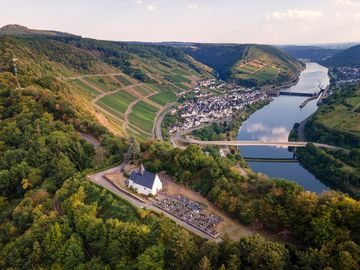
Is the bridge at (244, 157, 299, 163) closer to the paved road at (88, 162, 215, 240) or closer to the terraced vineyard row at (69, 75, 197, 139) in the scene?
the terraced vineyard row at (69, 75, 197, 139)

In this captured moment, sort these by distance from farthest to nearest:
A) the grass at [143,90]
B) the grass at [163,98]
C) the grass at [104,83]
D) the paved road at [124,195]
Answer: the grass at [143,90] → the grass at [163,98] → the grass at [104,83] → the paved road at [124,195]

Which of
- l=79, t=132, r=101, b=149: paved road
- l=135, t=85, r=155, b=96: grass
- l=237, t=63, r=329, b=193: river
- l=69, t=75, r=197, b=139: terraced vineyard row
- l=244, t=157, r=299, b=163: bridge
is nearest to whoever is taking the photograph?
l=79, t=132, r=101, b=149: paved road

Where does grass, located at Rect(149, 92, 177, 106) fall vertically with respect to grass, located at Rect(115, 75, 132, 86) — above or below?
below

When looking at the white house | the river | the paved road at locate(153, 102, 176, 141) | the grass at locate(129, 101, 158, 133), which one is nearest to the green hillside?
the grass at locate(129, 101, 158, 133)

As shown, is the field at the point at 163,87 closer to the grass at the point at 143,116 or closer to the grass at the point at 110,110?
the grass at the point at 143,116

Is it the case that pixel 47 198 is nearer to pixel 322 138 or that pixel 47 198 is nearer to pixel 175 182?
pixel 175 182

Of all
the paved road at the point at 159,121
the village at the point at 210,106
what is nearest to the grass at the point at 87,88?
the paved road at the point at 159,121
